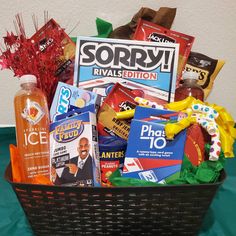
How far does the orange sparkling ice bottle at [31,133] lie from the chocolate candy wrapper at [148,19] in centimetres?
32

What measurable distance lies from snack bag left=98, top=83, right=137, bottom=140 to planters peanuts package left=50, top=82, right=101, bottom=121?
0.9 inches

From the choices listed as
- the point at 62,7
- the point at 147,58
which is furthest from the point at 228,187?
the point at 62,7

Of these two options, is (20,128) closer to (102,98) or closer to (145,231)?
(102,98)

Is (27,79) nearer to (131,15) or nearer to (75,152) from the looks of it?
(75,152)

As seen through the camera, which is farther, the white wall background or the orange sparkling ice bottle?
the white wall background

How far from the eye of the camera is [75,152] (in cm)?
63

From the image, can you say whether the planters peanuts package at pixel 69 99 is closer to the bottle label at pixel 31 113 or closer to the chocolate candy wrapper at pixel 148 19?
the bottle label at pixel 31 113

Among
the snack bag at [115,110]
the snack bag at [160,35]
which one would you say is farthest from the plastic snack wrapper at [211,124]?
the snack bag at [160,35]

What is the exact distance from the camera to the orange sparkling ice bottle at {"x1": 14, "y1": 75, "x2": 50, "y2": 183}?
667 mm

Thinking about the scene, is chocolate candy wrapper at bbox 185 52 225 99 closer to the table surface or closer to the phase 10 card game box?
the phase 10 card game box

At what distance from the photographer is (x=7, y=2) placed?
0.97 meters

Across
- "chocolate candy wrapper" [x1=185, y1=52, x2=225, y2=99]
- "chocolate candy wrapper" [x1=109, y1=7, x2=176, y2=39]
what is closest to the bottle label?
"chocolate candy wrapper" [x1=109, y1=7, x2=176, y2=39]

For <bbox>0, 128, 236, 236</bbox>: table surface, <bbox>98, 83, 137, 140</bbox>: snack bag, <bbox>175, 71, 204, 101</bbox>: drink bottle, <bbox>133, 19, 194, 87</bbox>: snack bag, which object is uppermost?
<bbox>133, 19, 194, 87</bbox>: snack bag

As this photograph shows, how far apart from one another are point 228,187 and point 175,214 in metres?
0.28
